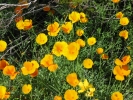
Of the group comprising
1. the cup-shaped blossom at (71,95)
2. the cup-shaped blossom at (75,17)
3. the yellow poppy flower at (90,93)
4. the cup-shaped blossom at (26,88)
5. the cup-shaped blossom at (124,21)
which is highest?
the cup-shaped blossom at (75,17)

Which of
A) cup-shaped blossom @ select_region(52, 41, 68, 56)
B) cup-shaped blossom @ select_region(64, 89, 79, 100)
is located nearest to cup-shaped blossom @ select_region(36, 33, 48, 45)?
cup-shaped blossom @ select_region(52, 41, 68, 56)

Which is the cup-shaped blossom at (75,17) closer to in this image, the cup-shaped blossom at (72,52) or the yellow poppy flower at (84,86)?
the cup-shaped blossom at (72,52)

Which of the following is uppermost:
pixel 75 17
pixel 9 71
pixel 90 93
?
pixel 75 17

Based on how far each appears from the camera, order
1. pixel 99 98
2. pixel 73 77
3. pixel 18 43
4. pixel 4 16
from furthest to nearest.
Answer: pixel 4 16 < pixel 18 43 < pixel 99 98 < pixel 73 77

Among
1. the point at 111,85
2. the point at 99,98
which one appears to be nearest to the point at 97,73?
the point at 111,85

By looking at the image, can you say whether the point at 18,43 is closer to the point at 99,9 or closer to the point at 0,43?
the point at 0,43

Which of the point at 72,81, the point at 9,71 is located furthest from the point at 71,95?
the point at 9,71

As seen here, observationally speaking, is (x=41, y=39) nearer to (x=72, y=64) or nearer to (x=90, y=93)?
(x=72, y=64)

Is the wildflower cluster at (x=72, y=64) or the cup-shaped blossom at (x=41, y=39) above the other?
the cup-shaped blossom at (x=41, y=39)

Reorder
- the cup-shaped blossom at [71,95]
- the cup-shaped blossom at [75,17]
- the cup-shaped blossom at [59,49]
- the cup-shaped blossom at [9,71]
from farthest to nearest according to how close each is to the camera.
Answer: the cup-shaped blossom at [75,17] < the cup-shaped blossom at [59,49] < the cup-shaped blossom at [9,71] < the cup-shaped blossom at [71,95]

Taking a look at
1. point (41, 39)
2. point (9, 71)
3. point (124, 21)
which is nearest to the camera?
point (9, 71)

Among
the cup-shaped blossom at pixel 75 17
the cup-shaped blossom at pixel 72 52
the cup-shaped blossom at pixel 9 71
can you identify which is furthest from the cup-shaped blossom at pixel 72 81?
the cup-shaped blossom at pixel 75 17
